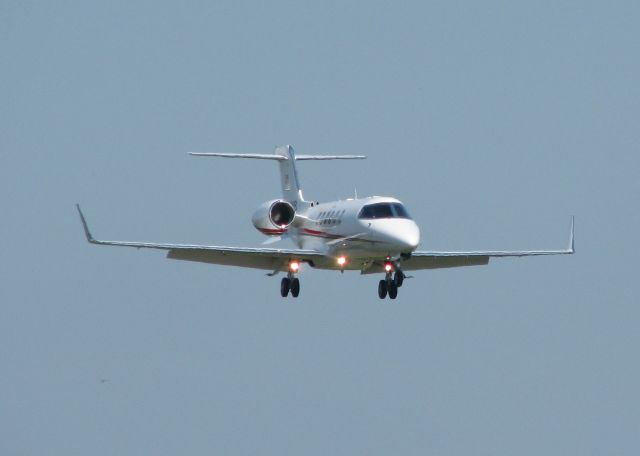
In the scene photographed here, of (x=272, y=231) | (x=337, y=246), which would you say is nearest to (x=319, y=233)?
(x=337, y=246)

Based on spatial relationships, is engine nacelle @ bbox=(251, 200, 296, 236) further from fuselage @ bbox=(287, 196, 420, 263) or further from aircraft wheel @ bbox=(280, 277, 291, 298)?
aircraft wheel @ bbox=(280, 277, 291, 298)

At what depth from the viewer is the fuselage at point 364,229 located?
58.5m

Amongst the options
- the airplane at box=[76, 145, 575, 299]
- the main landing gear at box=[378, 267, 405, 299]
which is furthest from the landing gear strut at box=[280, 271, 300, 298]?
the main landing gear at box=[378, 267, 405, 299]

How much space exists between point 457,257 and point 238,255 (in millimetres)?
6397

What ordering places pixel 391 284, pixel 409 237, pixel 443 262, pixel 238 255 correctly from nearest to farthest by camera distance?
pixel 409 237 < pixel 391 284 < pixel 238 255 < pixel 443 262

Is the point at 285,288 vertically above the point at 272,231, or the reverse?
the point at 272,231

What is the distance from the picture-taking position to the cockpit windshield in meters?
59.3

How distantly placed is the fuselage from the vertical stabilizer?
216 inches

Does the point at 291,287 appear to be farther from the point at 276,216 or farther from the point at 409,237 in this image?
the point at 409,237

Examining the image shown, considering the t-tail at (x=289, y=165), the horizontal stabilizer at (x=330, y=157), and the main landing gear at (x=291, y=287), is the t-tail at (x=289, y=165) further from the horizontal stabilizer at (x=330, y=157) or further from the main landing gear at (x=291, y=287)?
the main landing gear at (x=291, y=287)

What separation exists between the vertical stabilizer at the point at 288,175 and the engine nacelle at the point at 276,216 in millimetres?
2987

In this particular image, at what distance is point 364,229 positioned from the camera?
195 ft

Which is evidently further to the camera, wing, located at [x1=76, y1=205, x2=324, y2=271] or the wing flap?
the wing flap

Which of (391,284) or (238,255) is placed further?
(238,255)
